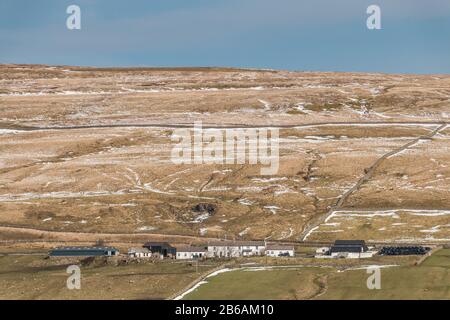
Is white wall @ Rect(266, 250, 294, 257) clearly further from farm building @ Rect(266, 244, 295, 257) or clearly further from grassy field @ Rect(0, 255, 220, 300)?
grassy field @ Rect(0, 255, 220, 300)

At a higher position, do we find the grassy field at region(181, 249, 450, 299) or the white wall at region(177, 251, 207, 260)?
the grassy field at region(181, 249, 450, 299)

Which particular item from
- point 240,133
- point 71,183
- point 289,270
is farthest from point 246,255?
point 240,133

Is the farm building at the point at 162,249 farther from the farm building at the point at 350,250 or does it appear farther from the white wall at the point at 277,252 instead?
the farm building at the point at 350,250

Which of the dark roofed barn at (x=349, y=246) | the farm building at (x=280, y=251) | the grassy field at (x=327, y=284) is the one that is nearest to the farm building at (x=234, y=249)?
the farm building at (x=280, y=251)

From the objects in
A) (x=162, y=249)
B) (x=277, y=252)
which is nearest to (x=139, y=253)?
(x=162, y=249)

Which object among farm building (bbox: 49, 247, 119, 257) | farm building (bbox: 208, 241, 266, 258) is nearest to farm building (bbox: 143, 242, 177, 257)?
farm building (bbox: 49, 247, 119, 257)

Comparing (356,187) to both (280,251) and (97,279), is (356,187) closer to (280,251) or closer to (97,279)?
(280,251)
